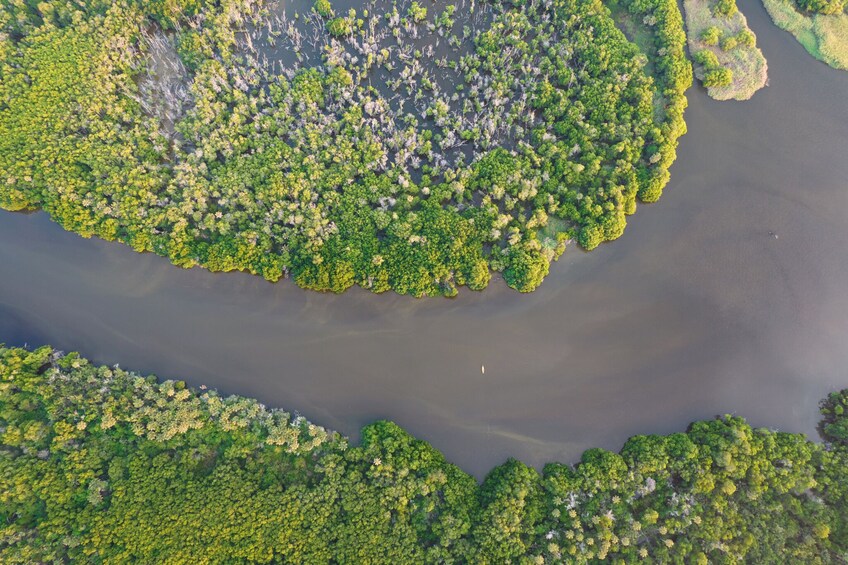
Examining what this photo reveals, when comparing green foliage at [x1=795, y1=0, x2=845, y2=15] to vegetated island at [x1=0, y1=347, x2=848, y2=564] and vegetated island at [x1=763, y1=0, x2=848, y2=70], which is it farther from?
vegetated island at [x1=0, y1=347, x2=848, y2=564]

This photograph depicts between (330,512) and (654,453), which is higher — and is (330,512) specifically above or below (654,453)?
below

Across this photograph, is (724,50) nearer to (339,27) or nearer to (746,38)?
(746,38)

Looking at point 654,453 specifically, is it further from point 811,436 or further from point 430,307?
point 430,307

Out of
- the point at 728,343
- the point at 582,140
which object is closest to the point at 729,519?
the point at 728,343

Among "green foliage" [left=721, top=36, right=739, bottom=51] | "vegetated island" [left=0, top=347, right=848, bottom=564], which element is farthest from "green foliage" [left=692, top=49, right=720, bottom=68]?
"vegetated island" [left=0, top=347, right=848, bottom=564]

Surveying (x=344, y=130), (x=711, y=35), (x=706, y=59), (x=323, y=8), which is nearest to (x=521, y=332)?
(x=344, y=130)

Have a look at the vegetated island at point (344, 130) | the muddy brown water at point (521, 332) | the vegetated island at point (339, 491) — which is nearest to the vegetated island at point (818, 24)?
the vegetated island at point (344, 130)

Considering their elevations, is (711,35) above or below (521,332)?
above
